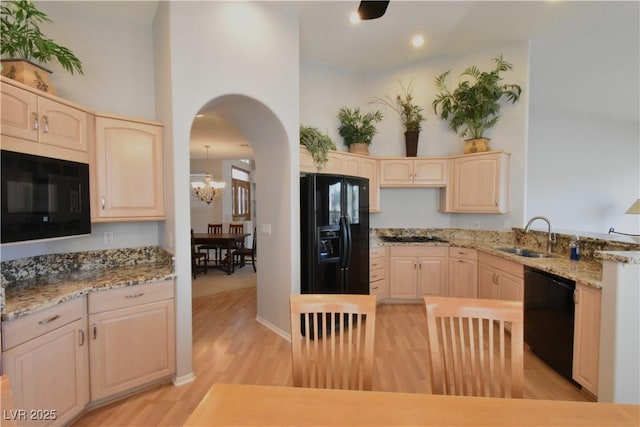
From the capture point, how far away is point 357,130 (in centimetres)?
418

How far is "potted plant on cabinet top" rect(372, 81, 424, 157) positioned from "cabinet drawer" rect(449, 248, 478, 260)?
1456mm

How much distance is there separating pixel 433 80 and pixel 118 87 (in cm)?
395

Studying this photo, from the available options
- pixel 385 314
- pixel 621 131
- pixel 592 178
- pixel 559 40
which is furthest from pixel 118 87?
pixel 621 131

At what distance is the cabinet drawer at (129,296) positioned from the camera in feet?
6.49

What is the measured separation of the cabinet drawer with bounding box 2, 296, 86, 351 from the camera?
151 cm

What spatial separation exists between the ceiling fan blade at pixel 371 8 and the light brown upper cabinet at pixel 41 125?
6.45ft

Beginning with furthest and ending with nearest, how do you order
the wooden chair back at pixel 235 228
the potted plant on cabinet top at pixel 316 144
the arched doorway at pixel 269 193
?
the wooden chair back at pixel 235 228 < the potted plant on cabinet top at pixel 316 144 < the arched doorway at pixel 269 193

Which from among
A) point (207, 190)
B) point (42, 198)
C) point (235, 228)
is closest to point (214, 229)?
point (235, 228)

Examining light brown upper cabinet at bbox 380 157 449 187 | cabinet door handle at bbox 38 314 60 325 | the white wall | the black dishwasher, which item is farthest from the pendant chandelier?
the white wall

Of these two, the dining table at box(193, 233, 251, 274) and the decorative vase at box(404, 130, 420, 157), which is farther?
the dining table at box(193, 233, 251, 274)

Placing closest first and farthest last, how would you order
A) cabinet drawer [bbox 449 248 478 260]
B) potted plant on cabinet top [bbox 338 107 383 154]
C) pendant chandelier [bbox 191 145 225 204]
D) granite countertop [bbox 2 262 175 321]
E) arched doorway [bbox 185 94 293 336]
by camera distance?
granite countertop [bbox 2 262 175 321], arched doorway [bbox 185 94 293 336], cabinet drawer [bbox 449 248 478 260], potted plant on cabinet top [bbox 338 107 383 154], pendant chandelier [bbox 191 145 225 204]

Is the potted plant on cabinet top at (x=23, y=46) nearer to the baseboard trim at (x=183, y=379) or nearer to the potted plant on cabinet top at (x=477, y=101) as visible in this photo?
the baseboard trim at (x=183, y=379)

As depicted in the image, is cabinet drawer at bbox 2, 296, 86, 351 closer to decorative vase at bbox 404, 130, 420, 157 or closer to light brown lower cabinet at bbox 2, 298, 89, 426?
light brown lower cabinet at bbox 2, 298, 89, 426

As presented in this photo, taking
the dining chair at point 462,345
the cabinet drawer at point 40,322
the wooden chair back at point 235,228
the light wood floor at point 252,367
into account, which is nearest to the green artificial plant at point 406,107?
the light wood floor at point 252,367
